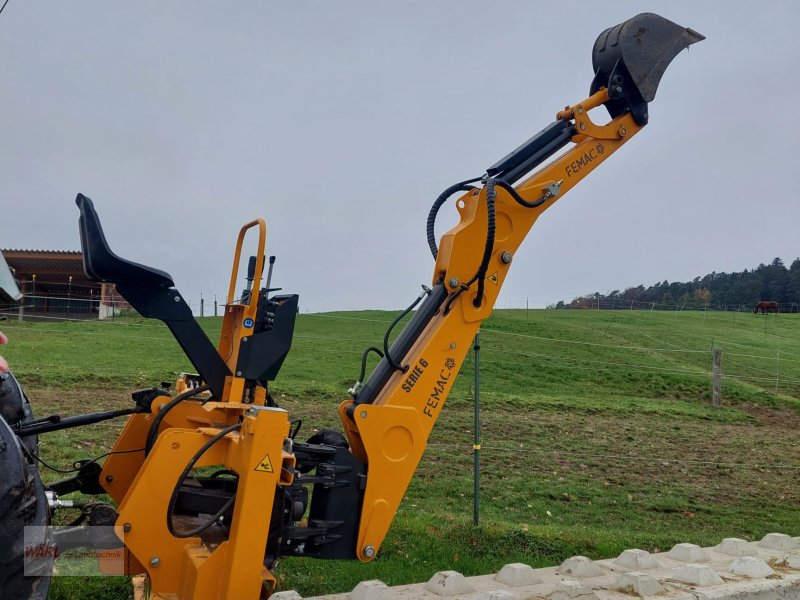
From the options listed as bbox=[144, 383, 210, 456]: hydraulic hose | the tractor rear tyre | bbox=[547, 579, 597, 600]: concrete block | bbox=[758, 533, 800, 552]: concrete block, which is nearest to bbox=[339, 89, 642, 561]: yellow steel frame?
bbox=[144, 383, 210, 456]: hydraulic hose

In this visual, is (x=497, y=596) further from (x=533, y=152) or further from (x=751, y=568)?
(x=533, y=152)

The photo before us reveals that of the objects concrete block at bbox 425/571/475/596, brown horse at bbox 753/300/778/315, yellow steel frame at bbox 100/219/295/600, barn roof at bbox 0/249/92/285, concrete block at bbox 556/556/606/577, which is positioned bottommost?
concrete block at bbox 556/556/606/577

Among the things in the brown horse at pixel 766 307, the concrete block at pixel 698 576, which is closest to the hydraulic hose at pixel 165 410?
the concrete block at pixel 698 576

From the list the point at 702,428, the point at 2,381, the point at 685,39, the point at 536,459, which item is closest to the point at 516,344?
the point at 702,428

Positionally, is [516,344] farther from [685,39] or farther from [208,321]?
[685,39]

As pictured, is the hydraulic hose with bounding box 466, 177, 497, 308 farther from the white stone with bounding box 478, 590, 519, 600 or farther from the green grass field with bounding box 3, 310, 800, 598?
the green grass field with bounding box 3, 310, 800, 598

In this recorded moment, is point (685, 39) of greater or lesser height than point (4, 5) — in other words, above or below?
above

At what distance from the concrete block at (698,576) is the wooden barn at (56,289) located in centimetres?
2020

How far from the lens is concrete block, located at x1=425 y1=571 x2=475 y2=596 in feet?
12.1

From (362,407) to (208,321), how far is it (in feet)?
84.4

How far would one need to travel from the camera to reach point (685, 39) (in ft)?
16.7

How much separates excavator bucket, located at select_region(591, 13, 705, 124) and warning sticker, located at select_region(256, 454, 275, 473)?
347 cm

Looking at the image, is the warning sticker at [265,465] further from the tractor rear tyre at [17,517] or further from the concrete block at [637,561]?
the concrete block at [637,561]

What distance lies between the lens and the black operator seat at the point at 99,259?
12.0 ft
